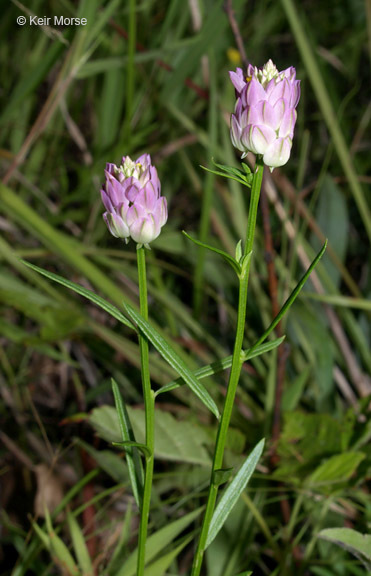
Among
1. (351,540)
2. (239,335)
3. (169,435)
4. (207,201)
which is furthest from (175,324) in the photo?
(239,335)

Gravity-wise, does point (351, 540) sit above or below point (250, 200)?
below

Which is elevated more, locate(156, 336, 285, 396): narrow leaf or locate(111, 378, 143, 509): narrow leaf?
locate(156, 336, 285, 396): narrow leaf

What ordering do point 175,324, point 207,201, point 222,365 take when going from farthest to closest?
point 175,324, point 207,201, point 222,365

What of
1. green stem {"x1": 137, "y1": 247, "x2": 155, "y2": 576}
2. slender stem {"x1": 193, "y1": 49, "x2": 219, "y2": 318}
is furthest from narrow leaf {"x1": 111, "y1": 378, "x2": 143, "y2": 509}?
slender stem {"x1": 193, "y1": 49, "x2": 219, "y2": 318}

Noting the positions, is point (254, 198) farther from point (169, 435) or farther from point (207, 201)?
point (207, 201)

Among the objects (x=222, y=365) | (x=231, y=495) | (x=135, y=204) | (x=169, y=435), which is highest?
(x=135, y=204)

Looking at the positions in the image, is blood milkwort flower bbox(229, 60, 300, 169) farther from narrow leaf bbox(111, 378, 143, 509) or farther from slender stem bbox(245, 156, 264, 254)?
narrow leaf bbox(111, 378, 143, 509)

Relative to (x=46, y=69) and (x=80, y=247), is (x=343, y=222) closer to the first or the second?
(x=80, y=247)
